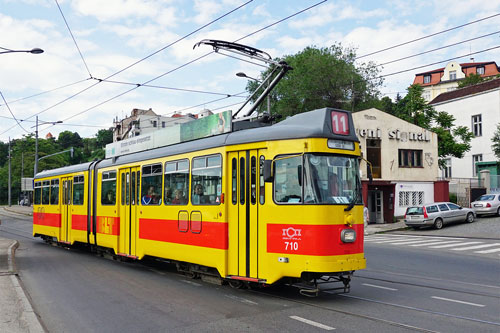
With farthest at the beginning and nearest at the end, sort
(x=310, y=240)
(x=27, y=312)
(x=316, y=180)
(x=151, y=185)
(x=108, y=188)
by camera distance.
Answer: (x=108, y=188), (x=151, y=185), (x=316, y=180), (x=310, y=240), (x=27, y=312)

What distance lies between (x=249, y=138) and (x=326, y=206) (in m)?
2.11

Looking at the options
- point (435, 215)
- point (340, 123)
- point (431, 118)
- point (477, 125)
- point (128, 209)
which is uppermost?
point (477, 125)

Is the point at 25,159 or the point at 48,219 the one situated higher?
the point at 25,159

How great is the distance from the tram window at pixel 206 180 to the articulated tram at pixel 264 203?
0.07 feet

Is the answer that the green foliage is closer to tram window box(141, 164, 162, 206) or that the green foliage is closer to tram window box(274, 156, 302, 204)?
tram window box(141, 164, 162, 206)

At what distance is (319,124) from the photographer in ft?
29.2

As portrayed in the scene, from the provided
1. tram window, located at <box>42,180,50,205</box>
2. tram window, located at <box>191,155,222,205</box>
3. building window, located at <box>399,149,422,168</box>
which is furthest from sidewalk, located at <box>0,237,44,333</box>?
building window, located at <box>399,149,422,168</box>

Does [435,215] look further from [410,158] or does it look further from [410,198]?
[410,158]

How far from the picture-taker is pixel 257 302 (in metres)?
8.77

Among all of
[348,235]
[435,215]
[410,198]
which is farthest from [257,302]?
[410,198]

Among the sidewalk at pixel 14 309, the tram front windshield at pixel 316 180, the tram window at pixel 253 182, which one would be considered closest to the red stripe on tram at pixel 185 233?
the tram window at pixel 253 182

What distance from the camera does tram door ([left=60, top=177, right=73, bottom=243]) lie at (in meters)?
18.4

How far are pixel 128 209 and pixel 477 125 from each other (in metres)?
44.4

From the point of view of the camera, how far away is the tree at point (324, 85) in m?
48.7
